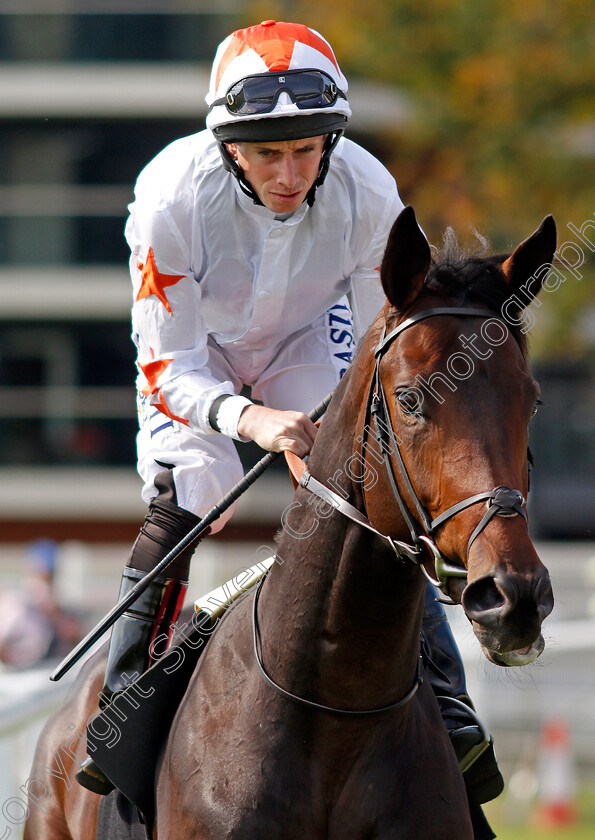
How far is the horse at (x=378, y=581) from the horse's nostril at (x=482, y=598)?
121mm

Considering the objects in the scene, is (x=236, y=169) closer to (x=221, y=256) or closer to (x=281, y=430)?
(x=221, y=256)

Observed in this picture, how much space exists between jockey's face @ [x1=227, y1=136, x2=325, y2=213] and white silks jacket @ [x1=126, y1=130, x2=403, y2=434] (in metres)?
0.13

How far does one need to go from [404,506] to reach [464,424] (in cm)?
26

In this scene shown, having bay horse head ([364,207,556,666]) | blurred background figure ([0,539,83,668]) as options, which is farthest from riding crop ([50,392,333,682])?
blurred background figure ([0,539,83,668])

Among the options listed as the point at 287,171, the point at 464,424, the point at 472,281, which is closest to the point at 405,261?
the point at 472,281

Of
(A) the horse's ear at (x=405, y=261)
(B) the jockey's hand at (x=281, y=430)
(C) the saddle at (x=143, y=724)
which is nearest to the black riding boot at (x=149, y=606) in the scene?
(C) the saddle at (x=143, y=724)

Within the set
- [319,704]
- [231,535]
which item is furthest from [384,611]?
[231,535]

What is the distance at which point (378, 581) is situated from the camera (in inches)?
116

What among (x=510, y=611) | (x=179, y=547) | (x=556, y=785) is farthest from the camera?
(x=556, y=785)

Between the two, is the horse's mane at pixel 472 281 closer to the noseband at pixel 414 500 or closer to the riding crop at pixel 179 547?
the noseband at pixel 414 500

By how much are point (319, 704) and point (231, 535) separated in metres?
18.6

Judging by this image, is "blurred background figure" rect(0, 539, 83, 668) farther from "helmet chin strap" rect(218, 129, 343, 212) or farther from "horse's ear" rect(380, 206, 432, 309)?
"horse's ear" rect(380, 206, 432, 309)

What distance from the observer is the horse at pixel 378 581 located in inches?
104

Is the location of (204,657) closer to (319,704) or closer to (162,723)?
(162,723)
